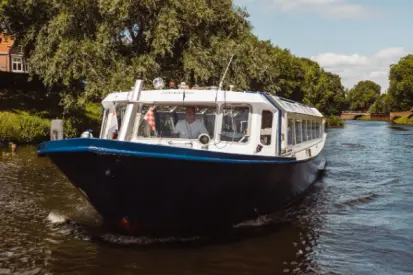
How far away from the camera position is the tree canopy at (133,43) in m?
25.1

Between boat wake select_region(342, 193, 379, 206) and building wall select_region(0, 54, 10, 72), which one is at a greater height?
building wall select_region(0, 54, 10, 72)

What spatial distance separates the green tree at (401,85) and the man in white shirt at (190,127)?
104630 mm

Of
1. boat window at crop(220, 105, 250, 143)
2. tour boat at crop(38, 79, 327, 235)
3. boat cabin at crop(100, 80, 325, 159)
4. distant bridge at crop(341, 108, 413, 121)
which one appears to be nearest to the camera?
tour boat at crop(38, 79, 327, 235)

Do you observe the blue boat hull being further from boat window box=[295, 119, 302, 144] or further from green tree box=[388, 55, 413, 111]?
green tree box=[388, 55, 413, 111]

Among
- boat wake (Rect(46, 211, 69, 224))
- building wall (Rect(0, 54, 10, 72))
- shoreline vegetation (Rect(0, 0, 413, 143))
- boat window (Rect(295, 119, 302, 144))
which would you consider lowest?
boat wake (Rect(46, 211, 69, 224))

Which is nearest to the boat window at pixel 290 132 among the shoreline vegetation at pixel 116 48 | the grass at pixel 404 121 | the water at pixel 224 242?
the water at pixel 224 242

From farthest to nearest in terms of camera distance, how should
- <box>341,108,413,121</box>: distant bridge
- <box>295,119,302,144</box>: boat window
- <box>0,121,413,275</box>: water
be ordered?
<box>341,108,413,121</box>: distant bridge
<box>295,119,302,144</box>: boat window
<box>0,121,413,275</box>: water

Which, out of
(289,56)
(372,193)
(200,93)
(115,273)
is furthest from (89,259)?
(289,56)

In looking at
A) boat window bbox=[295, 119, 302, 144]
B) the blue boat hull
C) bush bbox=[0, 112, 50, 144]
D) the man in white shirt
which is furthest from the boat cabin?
bush bbox=[0, 112, 50, 144]

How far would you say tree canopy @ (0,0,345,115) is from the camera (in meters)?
25.1

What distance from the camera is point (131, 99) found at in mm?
10773

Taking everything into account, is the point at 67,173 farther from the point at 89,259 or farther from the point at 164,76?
the point at 164,76

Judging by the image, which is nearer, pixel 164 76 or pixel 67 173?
pixel 67 173

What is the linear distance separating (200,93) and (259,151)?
2023mm
